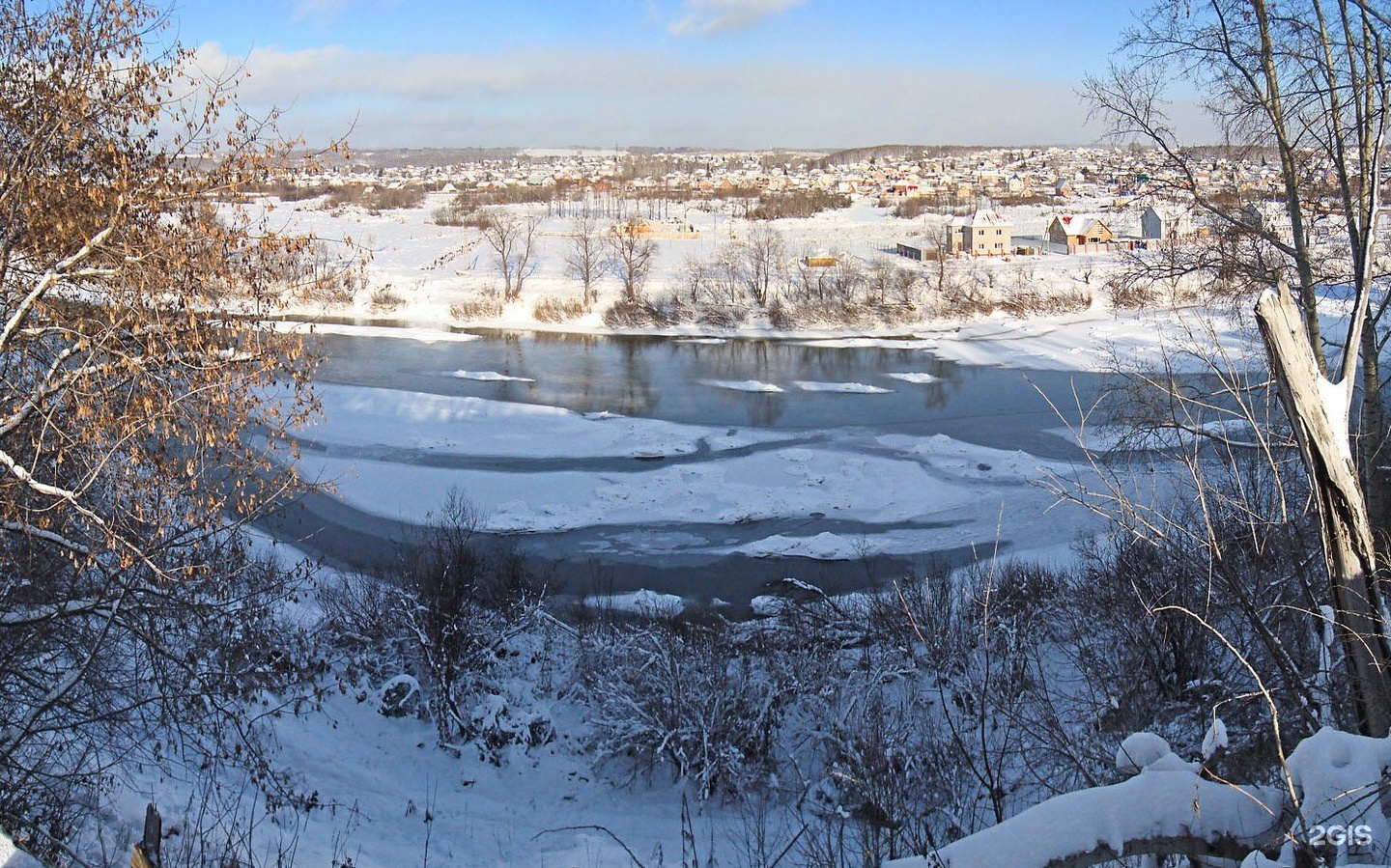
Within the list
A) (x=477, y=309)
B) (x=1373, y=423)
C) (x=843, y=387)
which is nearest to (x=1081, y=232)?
(x=843, y=387)

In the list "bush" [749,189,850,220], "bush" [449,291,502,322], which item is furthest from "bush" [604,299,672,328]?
"bush" [749,189,850,220]

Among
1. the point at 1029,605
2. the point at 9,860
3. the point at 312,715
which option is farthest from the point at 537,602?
the point at 9,860

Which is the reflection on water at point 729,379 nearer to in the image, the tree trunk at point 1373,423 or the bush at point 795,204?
the tree trunk at point 1373,423

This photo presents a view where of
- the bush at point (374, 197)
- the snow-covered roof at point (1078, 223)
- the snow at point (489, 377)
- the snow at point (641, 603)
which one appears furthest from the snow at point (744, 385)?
the bush at point (374, 197)

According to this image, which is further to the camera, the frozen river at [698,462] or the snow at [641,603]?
the frozen river at [698,462]

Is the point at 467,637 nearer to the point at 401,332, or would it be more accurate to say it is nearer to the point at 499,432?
the point at 499,432

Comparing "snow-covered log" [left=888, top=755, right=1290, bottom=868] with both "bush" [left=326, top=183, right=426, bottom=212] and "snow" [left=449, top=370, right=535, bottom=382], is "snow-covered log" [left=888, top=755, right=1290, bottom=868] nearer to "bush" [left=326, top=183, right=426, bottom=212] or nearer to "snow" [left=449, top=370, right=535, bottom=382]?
"snow" [left=449, top=370, right=535, bottom=382]

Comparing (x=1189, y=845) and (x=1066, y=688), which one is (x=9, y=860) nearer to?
(x=1189, y=845)
